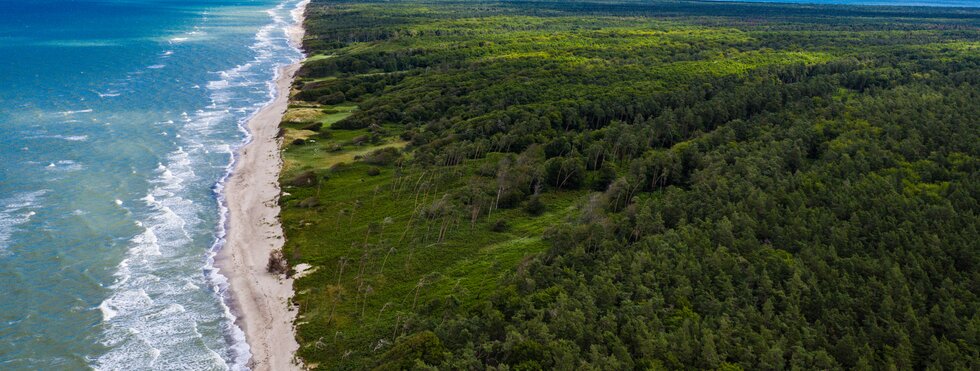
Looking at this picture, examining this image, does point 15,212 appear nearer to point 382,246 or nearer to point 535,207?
point 382,246

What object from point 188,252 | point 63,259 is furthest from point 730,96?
point 63,259

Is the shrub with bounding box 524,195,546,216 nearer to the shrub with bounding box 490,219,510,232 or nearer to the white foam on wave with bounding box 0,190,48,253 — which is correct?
the shrub with bounding box 490,219,510,232

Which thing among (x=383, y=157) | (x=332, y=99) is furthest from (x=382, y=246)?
(x=332, y=99)

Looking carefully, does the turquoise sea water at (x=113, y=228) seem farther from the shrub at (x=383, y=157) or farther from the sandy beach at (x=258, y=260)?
the shrub at (x=383, y=157)

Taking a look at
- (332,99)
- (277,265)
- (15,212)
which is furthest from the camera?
(332,99)

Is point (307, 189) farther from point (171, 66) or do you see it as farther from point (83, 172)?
point (171, 66)

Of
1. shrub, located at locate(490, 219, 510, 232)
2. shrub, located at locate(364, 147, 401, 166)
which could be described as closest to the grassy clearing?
shrub, located at locate(490, 219, 510, 232)
